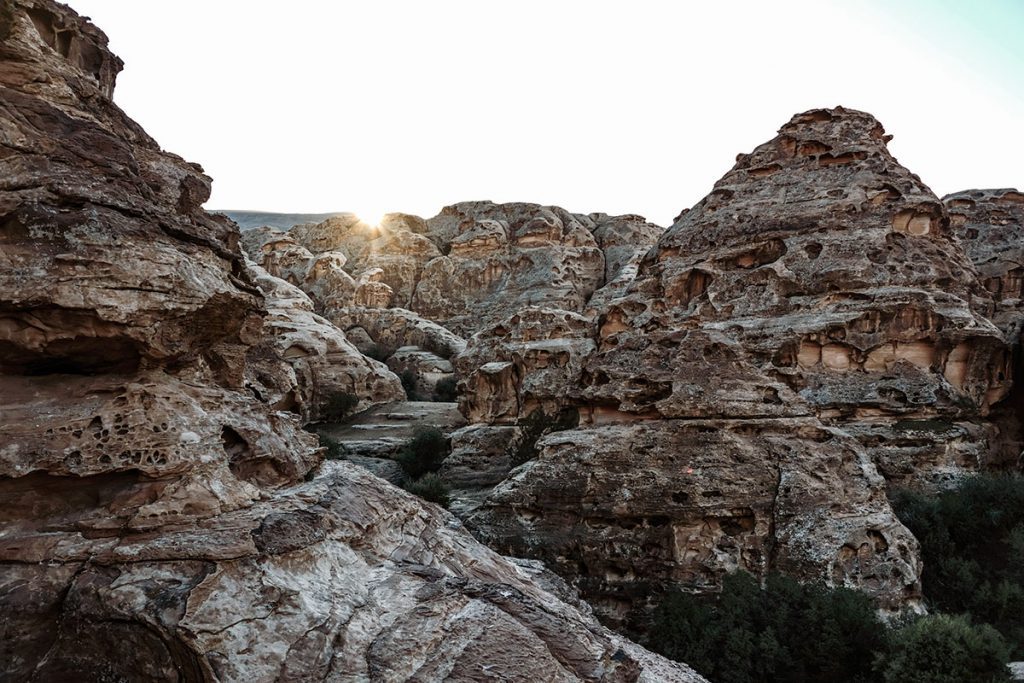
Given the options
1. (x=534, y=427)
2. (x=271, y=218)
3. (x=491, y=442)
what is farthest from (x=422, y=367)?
(x=271, y=218)

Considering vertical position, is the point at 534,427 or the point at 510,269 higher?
the point at 510,269

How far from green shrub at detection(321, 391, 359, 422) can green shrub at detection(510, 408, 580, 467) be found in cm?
880

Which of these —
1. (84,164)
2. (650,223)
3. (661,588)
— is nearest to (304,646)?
(84,164)

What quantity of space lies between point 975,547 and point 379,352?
30.2 metres

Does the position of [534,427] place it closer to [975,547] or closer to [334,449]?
[334,449]

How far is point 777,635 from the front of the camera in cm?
743

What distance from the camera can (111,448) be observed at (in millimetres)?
4176

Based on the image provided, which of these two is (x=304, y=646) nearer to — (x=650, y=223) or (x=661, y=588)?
(x=661, y=588)

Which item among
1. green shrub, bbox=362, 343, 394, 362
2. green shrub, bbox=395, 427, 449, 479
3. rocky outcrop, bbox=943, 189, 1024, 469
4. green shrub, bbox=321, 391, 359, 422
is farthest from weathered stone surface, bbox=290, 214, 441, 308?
rocky outcrop, bbox=943, 189, 1024, 469

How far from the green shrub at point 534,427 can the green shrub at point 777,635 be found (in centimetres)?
680

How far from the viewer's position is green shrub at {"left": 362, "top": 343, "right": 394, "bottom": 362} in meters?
35.7

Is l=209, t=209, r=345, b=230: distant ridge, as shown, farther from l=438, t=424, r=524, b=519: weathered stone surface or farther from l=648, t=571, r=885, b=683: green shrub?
l=648, t=571, r=885, b=683: green shrub

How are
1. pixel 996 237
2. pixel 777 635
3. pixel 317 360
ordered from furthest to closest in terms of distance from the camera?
pixel 996 237 → pixel 317 360 → pixel 777 635

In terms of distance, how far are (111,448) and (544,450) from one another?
7.49m
